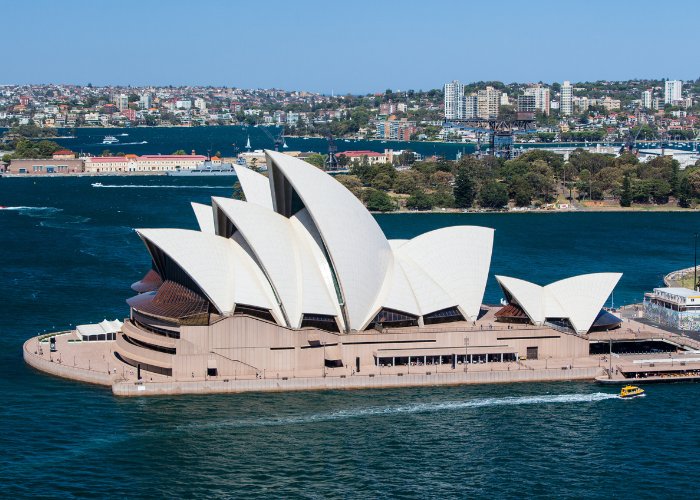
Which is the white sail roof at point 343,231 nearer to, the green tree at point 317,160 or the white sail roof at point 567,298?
the white sail roof at point 567,298

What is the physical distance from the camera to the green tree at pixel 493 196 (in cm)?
10375

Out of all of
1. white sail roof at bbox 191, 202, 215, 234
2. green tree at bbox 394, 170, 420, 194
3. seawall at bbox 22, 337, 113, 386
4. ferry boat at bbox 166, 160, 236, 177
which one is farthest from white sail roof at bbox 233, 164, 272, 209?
ferry boat at bbox 166, 160, 236, 177

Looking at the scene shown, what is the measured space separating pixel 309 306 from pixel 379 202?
60.0m

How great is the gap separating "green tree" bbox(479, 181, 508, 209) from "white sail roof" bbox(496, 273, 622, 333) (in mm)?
56897

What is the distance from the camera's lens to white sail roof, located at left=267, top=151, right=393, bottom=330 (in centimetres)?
4319

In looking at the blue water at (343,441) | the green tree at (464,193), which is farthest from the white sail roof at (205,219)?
the green tree at (464,193)

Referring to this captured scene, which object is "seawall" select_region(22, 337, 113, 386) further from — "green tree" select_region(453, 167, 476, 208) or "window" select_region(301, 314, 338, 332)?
"green tree" select_region(453, 167, 476, 208)

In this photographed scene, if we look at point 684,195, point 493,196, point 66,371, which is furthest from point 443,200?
point 66,371

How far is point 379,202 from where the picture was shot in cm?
10244

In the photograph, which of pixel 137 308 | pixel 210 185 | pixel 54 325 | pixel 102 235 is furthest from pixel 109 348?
pixel 210 185

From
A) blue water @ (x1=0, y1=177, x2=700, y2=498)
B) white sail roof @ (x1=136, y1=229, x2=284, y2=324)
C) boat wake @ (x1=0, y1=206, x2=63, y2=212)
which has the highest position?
white sail roof @ (x1=136, y1=229, x2=284, y2=324)

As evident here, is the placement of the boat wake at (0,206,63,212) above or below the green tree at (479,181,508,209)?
below

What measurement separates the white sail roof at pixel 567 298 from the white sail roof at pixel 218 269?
32.8ft

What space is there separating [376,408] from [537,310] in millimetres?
10231
